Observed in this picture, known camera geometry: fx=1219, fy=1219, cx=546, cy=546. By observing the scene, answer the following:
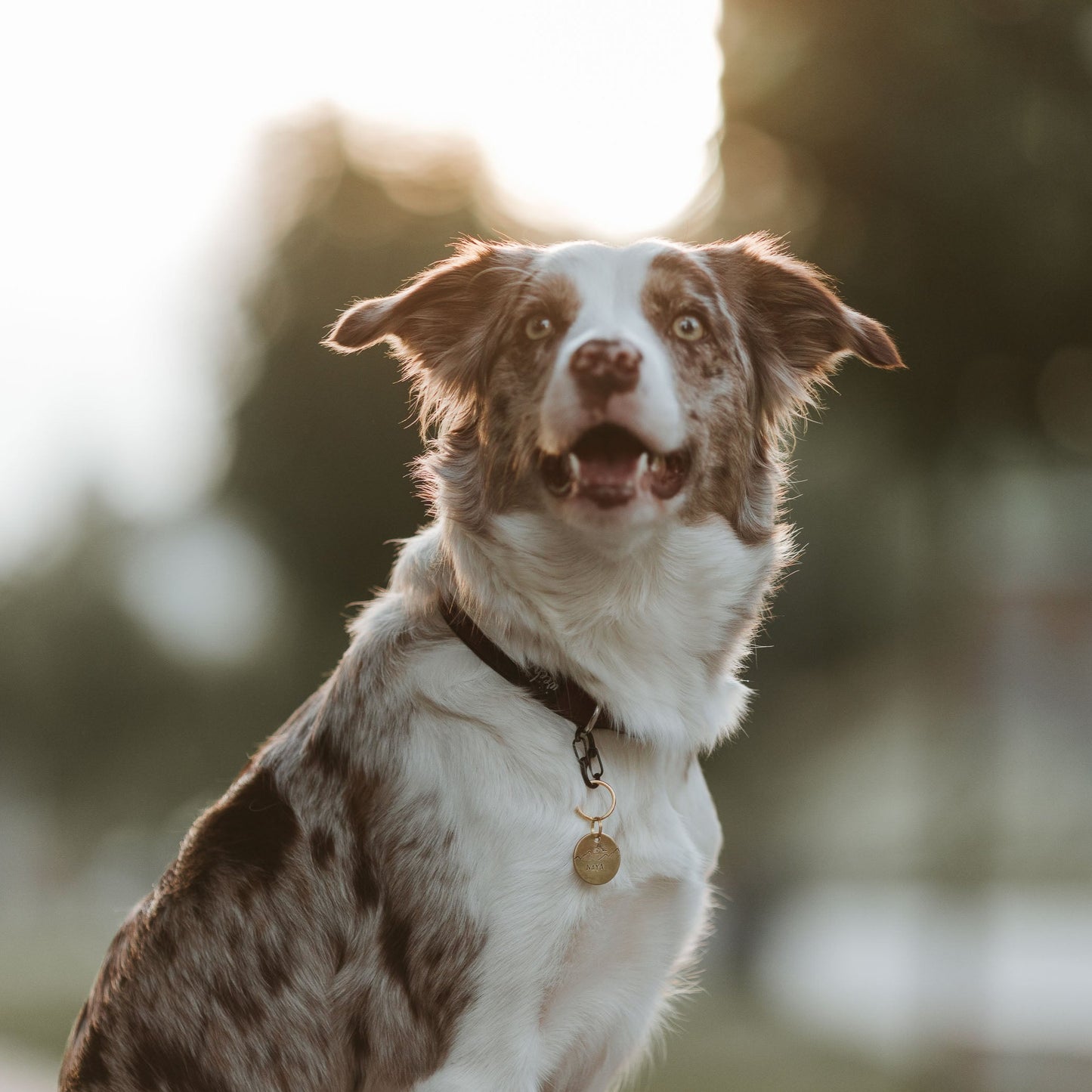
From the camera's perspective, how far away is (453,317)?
3.66 m

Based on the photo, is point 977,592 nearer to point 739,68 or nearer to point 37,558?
point 739,68

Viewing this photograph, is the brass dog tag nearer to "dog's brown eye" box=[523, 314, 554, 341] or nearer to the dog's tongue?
the dog's tongue

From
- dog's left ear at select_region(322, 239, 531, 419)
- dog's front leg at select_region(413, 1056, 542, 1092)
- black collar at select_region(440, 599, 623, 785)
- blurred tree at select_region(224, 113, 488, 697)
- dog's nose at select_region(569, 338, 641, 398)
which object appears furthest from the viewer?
blurred tree at select_region(224, 113, 488, 697)

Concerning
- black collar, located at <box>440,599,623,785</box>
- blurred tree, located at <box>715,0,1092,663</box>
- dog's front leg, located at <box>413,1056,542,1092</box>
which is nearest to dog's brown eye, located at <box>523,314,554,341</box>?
black collar, located at <box>440,599,623,785</box>

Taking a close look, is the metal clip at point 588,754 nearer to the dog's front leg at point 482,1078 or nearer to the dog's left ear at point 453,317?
the dog's front leg at point 482,1078

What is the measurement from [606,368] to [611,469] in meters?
0.29

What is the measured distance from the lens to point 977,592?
842 centimetres

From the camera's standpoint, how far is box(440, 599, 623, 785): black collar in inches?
121

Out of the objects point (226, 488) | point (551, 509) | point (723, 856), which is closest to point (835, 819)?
point (723, 856)

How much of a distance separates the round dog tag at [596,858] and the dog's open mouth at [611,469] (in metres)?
0.82

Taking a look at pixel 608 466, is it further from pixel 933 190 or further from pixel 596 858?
pixel 933 190

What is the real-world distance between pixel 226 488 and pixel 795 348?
8662 millimetres

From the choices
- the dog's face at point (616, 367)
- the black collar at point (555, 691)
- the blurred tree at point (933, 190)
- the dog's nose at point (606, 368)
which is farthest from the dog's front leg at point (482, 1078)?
the blurred tree at point (933, 190)

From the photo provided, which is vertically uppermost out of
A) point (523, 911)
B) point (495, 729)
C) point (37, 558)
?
point (495, 729)
